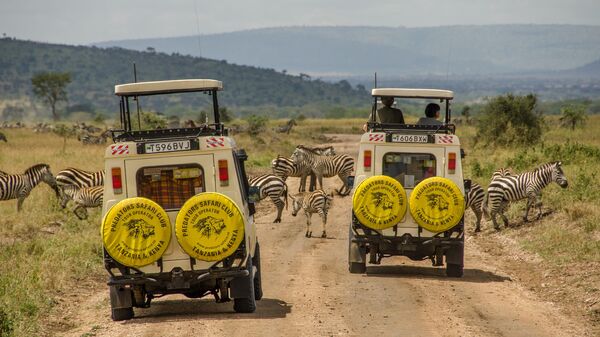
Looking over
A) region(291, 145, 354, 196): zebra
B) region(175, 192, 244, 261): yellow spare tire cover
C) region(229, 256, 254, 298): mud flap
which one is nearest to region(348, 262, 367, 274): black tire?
region(229, 256, 254, 298): mud flap

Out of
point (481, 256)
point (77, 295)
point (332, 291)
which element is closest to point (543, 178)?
point (481, 256)

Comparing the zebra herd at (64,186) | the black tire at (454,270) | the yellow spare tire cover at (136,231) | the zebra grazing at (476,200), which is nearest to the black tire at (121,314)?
the yellow spare tire cover at (136,231)

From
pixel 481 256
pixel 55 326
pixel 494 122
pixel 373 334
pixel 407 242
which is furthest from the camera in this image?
pixel 494 122

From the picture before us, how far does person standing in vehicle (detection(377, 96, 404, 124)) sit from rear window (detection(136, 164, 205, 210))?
6331 millimetres

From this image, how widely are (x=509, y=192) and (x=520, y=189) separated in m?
0.36

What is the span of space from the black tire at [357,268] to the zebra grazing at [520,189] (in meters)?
6.77

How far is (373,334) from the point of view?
40.3ft

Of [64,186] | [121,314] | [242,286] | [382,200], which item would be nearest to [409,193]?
[382,200]

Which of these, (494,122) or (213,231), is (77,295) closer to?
(213,231)

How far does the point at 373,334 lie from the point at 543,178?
1267 centimetres

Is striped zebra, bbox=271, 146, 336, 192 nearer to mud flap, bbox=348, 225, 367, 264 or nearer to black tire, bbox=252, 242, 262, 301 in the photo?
mud flap, bbox=348, 225, 367, 264

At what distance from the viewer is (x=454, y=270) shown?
17188mm

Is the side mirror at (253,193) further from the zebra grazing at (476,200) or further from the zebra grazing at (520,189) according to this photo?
the zebra grazing at (520,189)

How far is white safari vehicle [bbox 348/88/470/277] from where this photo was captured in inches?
645
